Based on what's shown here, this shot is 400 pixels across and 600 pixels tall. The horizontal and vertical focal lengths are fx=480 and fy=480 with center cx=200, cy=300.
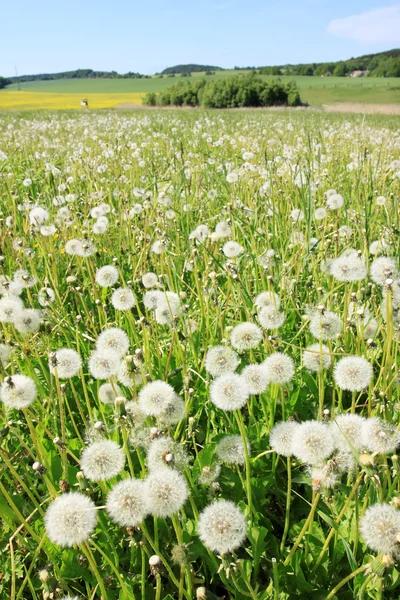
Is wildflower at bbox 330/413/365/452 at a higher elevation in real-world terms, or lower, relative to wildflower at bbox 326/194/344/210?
lower

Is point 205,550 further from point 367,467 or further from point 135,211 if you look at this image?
point 135,211

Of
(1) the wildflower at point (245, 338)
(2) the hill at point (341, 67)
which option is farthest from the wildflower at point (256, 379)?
(2) the hill at point (341, 67)

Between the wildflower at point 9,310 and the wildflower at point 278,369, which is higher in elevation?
the wildflower at point 9,310

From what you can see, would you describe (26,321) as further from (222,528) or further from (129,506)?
(222,528)

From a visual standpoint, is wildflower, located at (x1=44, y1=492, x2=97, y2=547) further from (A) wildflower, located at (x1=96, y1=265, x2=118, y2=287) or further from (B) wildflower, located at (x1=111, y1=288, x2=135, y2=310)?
(A) wildflower, located at (x1=96, y1=265, x2=118, y2=287)

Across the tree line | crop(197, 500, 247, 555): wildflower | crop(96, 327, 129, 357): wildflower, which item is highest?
the tree line

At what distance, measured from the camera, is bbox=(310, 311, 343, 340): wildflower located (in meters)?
1.64

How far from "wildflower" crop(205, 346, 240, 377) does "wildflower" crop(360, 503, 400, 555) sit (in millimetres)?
668

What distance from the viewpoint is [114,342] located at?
1744 mm

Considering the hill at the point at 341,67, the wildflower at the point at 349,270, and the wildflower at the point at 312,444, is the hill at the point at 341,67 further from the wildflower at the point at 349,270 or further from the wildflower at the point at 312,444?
the wildflower at the point at 312,444

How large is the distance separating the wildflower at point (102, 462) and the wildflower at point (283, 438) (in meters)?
0.43

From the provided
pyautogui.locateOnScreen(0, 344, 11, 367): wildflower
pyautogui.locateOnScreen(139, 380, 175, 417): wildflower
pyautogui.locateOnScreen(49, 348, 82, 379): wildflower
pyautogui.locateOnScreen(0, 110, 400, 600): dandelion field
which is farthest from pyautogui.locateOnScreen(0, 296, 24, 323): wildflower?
pyautogui.locateOnScreen(139, 380, 175, 417): wildflower

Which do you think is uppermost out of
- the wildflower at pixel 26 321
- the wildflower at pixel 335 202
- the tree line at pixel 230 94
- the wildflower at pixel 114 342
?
the tree line at pixel 230 94

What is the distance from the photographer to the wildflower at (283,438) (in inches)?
53.1
